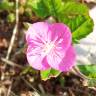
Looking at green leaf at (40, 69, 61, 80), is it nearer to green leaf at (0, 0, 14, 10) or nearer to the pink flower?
the pink flower

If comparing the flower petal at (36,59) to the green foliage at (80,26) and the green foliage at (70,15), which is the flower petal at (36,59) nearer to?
the green foliage at (70,15)

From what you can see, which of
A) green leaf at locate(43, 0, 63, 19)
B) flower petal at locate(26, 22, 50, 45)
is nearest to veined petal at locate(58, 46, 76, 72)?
flower petal at locate(26, 22, 50, 45)

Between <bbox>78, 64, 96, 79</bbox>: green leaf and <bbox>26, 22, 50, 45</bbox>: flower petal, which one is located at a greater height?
<bbox>26, 22, 50, 45</bbox>: flower petal

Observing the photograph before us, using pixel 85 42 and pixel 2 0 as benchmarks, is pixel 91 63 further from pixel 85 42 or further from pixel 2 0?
pixel 2 0

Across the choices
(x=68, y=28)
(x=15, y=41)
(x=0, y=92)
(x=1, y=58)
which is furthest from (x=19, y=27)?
(x=68, y=28)

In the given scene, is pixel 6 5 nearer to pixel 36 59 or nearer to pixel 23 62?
pixel 23 62

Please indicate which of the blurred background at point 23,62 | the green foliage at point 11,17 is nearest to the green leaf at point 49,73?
the blurred background at point 23,62

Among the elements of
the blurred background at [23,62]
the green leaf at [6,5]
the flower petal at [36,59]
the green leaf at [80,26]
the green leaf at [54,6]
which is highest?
the green leaf at [54,6]
